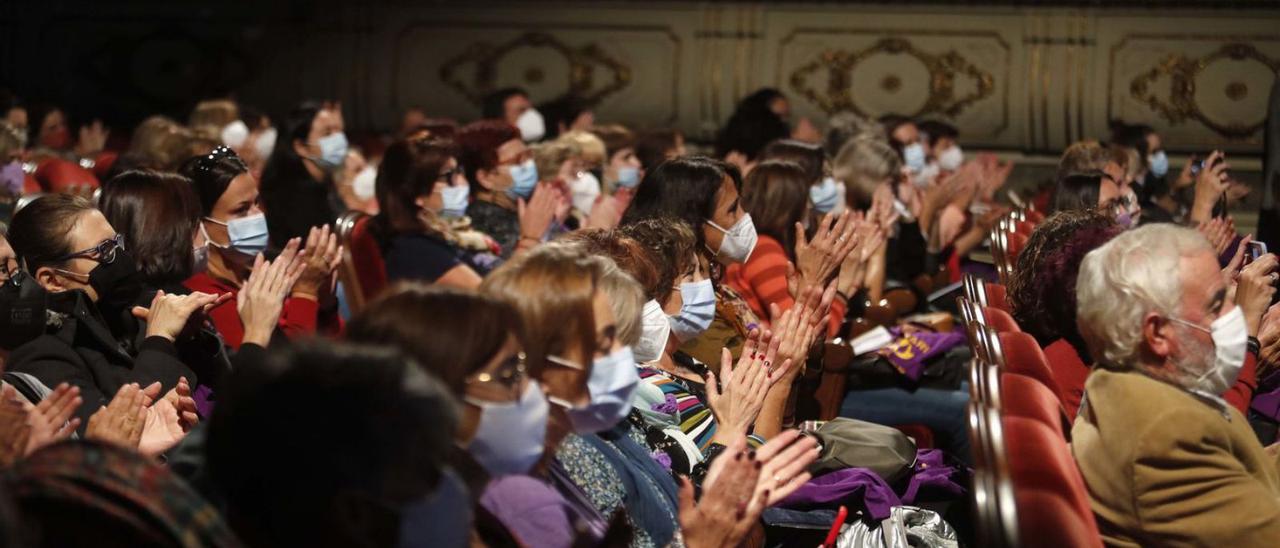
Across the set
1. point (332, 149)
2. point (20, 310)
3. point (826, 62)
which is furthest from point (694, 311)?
point (826, 62)

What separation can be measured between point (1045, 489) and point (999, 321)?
1191 millimetres

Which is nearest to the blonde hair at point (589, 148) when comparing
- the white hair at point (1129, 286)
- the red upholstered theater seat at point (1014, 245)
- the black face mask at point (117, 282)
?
the red upholstered theater seat at point (1014, 245)

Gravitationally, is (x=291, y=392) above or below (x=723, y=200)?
above

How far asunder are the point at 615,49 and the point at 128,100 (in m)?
3.88

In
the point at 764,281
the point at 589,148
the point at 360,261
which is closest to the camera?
the point at 764,281

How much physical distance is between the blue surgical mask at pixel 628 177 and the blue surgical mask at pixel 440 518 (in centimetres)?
631

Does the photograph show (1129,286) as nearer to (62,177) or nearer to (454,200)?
(454,200)

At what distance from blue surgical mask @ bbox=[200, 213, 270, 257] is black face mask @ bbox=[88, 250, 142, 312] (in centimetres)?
92

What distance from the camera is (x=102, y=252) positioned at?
3.97m

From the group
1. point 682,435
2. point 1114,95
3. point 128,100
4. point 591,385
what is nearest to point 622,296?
point 591,385

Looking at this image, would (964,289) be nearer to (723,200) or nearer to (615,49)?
(723,200)

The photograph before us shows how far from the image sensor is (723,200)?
5.12 metres

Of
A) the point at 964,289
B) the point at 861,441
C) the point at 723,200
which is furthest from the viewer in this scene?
the point at 723,200

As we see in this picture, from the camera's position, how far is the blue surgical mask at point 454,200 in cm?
623
